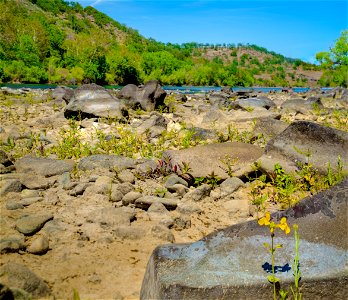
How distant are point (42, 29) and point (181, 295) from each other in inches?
3830

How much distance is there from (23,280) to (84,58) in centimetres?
8292

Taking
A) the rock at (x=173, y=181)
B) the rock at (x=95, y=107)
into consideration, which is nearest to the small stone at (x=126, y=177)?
the rock at (x=173, y=181)

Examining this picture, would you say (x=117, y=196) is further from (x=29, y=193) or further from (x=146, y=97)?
(x=146, y=97)

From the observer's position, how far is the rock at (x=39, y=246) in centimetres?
286

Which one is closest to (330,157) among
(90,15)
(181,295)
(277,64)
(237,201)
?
(237,201)

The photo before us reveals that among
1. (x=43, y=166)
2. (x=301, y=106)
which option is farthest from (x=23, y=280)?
(x=301, y=106)

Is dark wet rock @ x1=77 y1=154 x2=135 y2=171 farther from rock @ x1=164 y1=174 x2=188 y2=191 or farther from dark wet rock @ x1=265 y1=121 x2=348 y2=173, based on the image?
dark wet rock @ x1=265 y1=121 x2=348 y2=173

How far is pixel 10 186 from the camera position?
4234 mm

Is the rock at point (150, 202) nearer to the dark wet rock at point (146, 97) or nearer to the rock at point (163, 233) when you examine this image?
the rock at point (163, 233)

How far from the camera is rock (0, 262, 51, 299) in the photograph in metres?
2.21

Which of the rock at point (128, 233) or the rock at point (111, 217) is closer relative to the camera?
the rock at point (128, 233)

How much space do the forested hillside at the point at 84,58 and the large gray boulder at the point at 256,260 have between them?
58202 mm

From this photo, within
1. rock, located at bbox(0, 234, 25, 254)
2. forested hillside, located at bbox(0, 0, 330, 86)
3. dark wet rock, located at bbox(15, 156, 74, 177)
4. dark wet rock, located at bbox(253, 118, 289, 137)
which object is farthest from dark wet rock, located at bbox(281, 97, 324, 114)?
forested hillside, located at bbox(0, 0, 330, 86)

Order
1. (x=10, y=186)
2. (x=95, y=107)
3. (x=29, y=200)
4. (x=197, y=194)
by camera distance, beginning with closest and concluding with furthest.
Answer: (x=29, y=200) < (x=10, y=186) < (x=197, y=194) < (x=95, y=107)
